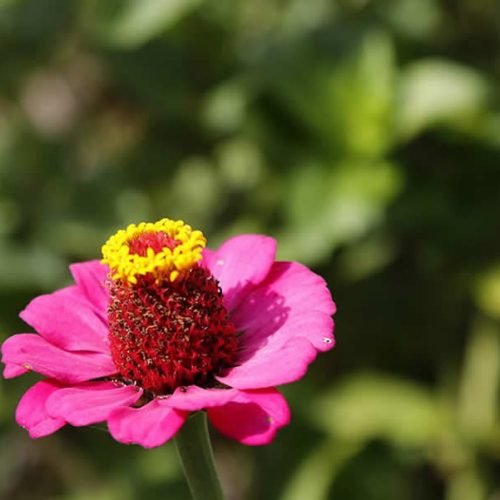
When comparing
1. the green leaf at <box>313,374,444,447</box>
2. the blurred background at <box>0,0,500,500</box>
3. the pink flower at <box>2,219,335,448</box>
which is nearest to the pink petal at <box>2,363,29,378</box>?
the pink flower at <box>2,219,335,448</box>

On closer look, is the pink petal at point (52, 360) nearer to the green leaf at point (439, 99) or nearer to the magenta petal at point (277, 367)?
the magenta petal at point (277, 367)

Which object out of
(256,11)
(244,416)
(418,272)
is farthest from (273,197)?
(244,416)

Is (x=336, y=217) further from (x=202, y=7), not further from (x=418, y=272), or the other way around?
(x=202, y=7)

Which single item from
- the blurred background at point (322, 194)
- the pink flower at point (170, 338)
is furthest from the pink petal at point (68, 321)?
the blurred background at point (322, 194)

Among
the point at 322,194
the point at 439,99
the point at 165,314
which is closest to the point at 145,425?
the point at 165,314

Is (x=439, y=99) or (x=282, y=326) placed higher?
(x=282, y=326)

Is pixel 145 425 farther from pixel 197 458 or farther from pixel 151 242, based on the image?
pixel 151 242
